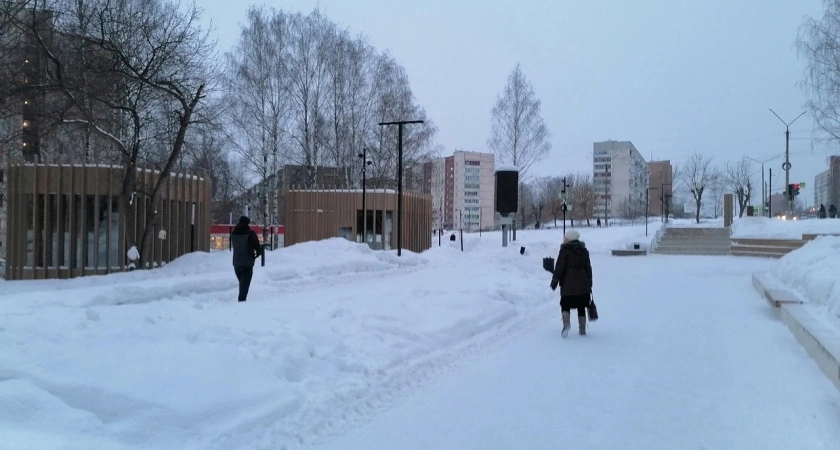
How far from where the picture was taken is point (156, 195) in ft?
75.8

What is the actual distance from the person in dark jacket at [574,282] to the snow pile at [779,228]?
26.9m

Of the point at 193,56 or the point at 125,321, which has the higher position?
the point at 193,56

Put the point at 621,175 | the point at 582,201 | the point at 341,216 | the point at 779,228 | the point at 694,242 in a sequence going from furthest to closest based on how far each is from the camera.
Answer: the point at 621,175 → the point at 582,201 → the point at 694,242 → the point at 779,228 → the point at 341,216

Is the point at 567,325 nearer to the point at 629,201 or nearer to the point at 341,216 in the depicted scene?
the point at 341,216

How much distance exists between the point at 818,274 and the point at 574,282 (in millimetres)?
5815

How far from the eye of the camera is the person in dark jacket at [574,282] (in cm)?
1102

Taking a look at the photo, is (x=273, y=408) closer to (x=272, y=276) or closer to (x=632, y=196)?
(x=272, y=276)

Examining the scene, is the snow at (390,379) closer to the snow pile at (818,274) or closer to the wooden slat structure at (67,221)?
the snow pile at (818,274)

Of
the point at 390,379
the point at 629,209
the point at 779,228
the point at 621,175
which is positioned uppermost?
the point at 621,175

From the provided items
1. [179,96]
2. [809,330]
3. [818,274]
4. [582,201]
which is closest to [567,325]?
[809,330]

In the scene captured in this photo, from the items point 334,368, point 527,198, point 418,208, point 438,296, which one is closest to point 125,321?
point 334,368

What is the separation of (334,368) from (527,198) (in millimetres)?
109875

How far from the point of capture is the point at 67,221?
22891 mm

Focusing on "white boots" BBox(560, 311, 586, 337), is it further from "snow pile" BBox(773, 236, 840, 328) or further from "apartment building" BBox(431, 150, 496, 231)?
"apartment building" BBox(431, 150, 496, 231)
